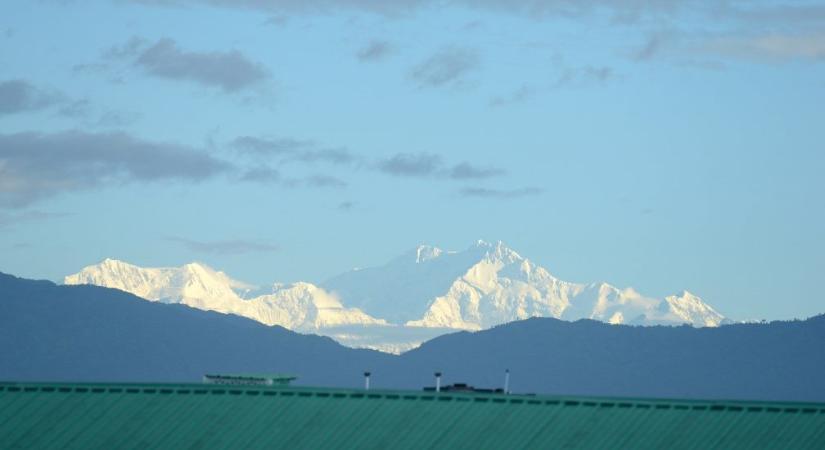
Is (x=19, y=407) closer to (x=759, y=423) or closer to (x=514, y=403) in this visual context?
(x=514, y=403)

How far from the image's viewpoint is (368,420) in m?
108

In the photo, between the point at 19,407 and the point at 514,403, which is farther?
the point at 19,407

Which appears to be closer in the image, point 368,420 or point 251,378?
point 368,420

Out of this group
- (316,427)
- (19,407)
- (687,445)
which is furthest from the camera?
(19,407)

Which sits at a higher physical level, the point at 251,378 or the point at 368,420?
the point at 251,378

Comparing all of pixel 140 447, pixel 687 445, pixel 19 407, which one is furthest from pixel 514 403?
pixel 19 407

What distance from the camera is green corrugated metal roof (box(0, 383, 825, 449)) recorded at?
102938mm

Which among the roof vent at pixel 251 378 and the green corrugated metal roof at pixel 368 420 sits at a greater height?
the roof vent at pixel 251 378

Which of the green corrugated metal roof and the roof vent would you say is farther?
the roof vent

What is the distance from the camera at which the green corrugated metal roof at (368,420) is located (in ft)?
338

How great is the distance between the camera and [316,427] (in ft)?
357

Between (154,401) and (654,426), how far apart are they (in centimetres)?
3177

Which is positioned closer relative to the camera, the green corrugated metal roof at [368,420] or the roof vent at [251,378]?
the green corrugated metal roof at [368,420]

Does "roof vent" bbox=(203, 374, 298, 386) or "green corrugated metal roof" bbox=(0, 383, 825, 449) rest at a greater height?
"roof vent" bbox=(203, 374, 298, 386)
